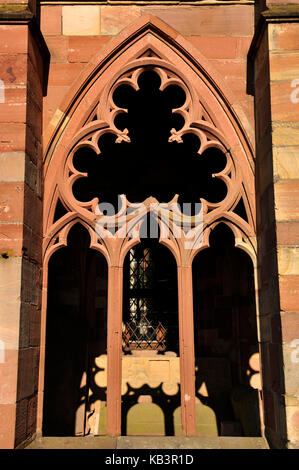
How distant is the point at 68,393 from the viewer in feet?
21.3

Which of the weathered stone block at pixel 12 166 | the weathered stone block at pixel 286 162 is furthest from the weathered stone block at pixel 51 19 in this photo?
the weathered stone block at pixel 286 162

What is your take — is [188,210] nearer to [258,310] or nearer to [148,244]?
[258,310]

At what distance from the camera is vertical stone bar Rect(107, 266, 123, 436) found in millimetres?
3770

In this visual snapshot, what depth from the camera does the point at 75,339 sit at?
664 cm

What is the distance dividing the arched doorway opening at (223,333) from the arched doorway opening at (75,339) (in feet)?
4.43

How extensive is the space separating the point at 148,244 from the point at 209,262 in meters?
0.95

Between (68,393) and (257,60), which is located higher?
(257,60)

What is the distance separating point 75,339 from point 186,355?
3073 mm

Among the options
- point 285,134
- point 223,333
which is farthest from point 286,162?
point 223,333

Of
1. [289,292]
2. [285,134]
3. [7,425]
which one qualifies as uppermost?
[285,134]

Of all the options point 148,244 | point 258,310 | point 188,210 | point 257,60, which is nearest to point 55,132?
point 188,210

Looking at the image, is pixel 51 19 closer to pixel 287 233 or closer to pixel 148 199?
pixel 148 199

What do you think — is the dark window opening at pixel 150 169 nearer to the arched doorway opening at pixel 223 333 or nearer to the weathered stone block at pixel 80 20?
the arched doorway opening at pixel 223 333

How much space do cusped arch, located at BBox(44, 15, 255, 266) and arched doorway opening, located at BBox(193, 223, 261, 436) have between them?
2.63 meters
